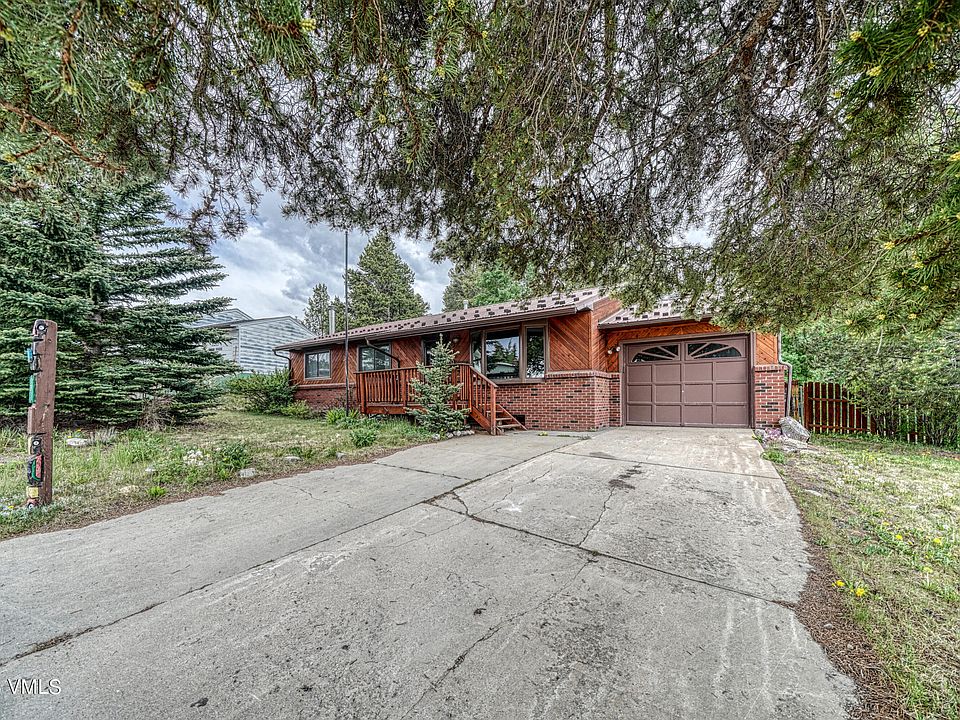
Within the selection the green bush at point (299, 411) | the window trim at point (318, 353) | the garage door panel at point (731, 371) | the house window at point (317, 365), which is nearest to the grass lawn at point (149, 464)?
the green bush at point (299, 411)

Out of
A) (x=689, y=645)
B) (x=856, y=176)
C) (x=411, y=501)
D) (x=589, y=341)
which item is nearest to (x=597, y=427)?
(x=589, y=341)

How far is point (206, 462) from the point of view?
16.8 ft

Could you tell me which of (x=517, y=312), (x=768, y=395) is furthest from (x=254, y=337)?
(x=768, y=395)

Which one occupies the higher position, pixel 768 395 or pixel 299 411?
pixel 768 395

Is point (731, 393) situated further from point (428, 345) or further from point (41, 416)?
point (41, 416)

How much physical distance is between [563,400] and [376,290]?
24.9 meters

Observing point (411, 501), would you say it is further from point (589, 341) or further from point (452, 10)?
point (589, 341)

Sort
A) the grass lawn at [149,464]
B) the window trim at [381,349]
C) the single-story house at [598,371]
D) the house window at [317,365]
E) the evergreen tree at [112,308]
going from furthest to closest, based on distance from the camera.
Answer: the house window at [317,365], the window trim at [381,349], the single-story house at [598,371], the evergreen tree at [112,308], the grass lawn at [149,464]

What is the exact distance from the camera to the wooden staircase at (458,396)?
8.74 meters

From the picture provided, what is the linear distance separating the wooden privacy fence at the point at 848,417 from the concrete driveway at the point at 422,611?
7.54 meters

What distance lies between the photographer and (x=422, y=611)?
1950 millimetres

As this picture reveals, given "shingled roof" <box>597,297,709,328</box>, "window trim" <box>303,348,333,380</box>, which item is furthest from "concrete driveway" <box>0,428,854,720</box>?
"window trim" <box>303,348,333,380</box>

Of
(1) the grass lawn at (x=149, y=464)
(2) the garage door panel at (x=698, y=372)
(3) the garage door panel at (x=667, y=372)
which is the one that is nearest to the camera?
(1) the grass lawn at (x=149, y=464)

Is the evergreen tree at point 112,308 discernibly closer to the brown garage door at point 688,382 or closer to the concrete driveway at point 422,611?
the concrete driveway at point 422,611
